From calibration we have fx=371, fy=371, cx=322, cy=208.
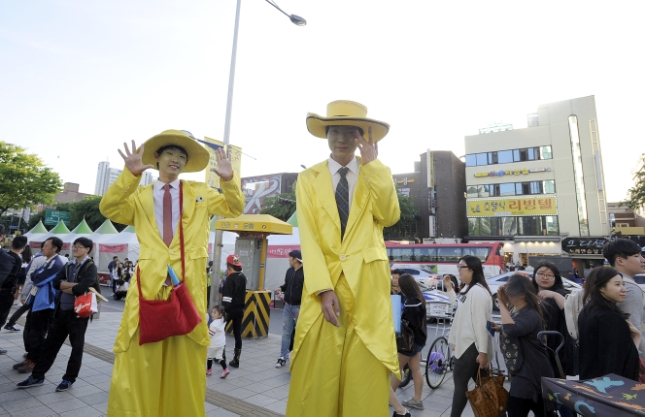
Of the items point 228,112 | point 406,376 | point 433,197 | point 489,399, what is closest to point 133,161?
point 489,399

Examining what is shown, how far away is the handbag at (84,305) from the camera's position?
432 centimetres

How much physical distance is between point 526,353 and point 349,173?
2.15 m

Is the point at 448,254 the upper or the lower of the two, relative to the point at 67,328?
upper

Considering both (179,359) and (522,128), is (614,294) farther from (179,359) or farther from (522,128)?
(522,128)

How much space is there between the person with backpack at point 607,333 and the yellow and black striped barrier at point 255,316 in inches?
267

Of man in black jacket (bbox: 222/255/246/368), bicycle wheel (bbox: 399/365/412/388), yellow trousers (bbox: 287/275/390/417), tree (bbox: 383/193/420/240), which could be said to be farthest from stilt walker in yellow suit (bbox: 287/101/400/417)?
tree (bbox: 383/193/420/240)

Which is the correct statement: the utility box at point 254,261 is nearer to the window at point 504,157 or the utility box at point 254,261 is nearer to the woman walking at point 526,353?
the woman walking at point 526,353

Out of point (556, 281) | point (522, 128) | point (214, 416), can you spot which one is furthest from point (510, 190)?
point (214, 416)

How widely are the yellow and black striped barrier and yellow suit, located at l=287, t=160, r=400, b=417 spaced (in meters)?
6.87

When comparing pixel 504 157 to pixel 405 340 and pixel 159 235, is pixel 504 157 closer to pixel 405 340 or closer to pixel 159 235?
pixel 405 340

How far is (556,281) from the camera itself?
4199mm

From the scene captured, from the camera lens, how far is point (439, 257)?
69.3ft

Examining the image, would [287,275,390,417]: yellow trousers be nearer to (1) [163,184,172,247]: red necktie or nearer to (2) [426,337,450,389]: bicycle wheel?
(1) [163,184,172,247]: red necktie

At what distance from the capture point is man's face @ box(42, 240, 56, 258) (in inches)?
193
